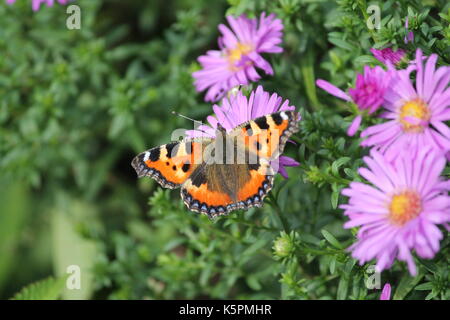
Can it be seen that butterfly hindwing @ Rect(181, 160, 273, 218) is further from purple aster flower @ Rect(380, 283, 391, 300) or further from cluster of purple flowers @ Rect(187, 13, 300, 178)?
purple aster flower @ Rect(380, 283, 391, 300)

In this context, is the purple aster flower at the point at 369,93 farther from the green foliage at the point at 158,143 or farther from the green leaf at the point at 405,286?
the green leaf at the point at 405,286

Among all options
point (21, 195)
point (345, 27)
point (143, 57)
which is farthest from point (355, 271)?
point (21, 195)

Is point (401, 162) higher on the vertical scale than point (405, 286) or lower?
higher

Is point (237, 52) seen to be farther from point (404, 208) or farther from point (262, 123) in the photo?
point (404, 208)

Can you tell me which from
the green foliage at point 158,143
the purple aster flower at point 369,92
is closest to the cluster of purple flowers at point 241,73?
the green foliage at point 158,143

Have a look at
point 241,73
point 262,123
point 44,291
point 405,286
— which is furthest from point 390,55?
point 44,291

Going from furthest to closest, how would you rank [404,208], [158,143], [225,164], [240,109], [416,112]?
[158,143] < [240,109] < [225,164] < [416,112] < [404,208]
